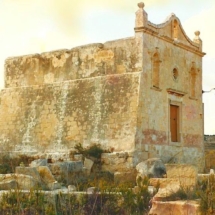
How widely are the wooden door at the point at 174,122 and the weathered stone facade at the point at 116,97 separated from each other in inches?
2.5

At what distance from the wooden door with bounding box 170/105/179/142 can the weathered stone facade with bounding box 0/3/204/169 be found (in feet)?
0.21

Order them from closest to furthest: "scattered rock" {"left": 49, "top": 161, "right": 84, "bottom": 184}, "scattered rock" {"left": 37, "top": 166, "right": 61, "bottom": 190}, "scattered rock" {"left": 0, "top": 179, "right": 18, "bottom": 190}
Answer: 1. "scattered rock" {"left": 0, "top": 179, "right": 18, "bottom": 190}
2. "scattered rock" {"left": 37, "top": 166, "right": 61, "bottom": 190}
3. "scattered rock" {"left": 49, "top": 161, "right": 84, "bottom": 184}

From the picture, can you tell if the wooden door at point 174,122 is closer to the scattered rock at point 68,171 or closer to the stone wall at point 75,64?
the stone wall at point 75,64

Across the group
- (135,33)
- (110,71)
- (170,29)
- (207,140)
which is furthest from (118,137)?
(207,140)

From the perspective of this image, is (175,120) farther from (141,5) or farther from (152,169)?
(152,169)

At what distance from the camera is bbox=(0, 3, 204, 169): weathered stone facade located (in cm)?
1711

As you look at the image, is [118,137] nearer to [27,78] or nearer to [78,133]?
[78,133]

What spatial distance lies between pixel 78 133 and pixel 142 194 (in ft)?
30.8

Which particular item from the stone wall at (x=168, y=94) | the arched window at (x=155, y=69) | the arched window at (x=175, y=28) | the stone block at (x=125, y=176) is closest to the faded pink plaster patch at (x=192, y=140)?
the stone wall at (x=168, y=94)

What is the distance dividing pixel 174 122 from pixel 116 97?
296cm

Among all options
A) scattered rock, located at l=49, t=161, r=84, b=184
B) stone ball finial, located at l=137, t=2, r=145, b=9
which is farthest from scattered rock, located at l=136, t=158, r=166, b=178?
stone ball finial, located at l=137, t=2, r=145, b=9

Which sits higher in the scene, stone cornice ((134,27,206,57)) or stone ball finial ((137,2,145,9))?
stone ball finial ((137,2,145,9))

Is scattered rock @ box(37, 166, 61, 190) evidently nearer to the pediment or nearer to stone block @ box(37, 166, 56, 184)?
stone block @ box(37, 166, 56, 184)

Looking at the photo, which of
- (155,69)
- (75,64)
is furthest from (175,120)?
(75,64)
